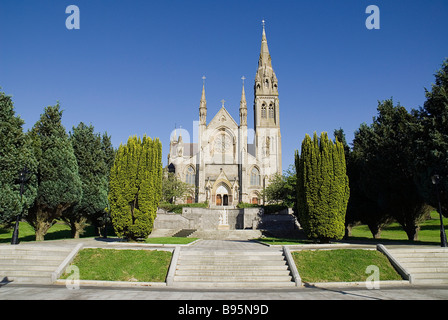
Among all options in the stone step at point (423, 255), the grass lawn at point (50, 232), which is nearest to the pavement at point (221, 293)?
the stone step at point (423, 255)

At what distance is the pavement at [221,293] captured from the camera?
8.80m

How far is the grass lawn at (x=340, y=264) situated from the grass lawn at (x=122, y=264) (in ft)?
19.2

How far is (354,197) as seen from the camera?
27578 millimetres

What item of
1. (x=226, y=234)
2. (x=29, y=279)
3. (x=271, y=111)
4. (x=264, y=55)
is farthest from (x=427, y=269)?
(x=264, y=55)

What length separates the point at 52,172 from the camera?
21312mm

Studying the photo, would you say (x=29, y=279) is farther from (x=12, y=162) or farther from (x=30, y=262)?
(x=12, y=162)

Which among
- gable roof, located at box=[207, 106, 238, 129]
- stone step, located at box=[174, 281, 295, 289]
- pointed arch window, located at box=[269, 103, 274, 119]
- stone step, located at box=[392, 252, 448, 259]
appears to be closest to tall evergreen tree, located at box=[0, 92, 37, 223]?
stone step, located at box=[174, 281, 295, 289]

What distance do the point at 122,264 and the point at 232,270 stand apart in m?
4.63

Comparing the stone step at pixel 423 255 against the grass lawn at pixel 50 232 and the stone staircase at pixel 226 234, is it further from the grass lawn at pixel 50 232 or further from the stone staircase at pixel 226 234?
the grass lawn at pixel 50 232

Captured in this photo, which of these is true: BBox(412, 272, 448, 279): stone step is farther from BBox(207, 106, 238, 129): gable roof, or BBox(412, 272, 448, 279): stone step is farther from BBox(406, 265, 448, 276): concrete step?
BBox(207, 106, 238, 129): gable roof
